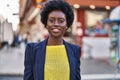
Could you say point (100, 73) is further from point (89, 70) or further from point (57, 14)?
point (57, 14)

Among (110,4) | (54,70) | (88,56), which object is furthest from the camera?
(88,56)

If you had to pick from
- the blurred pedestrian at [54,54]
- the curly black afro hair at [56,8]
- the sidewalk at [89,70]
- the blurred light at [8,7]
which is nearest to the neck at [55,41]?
the blurred pedestrian at [54,54]

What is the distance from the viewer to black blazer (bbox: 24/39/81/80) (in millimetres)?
→ 2430

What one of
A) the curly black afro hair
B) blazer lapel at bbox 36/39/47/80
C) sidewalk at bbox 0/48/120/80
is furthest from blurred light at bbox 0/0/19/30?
sidewalk at bbox 0/48/120/80

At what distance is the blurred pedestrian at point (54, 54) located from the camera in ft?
7.94

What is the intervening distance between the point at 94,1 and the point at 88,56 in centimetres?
1214

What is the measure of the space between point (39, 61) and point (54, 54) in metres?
0.11

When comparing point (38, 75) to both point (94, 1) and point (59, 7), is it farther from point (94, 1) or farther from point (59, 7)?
point (94, 1)

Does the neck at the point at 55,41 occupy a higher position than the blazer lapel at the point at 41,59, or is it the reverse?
the neck at the point at 55,41

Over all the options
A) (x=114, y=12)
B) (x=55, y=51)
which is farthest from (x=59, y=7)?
(x=114, y=12)

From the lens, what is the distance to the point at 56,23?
95.8 inches

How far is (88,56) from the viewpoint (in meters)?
20.5

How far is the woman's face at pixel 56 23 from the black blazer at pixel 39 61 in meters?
0.11

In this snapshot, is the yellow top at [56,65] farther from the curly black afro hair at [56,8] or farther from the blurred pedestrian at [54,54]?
the curly black afro hair at [56,8]
